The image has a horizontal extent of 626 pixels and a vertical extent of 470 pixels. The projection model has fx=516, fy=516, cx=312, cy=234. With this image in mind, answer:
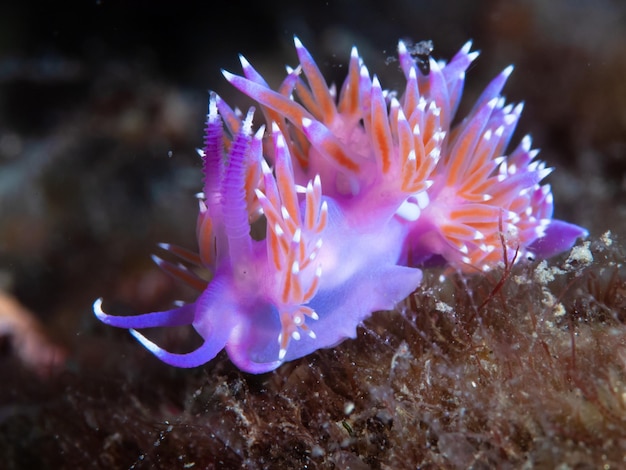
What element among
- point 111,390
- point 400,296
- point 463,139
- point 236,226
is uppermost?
point 463,139

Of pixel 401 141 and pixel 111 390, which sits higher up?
pixel 401 141

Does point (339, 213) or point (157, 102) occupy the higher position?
point (339, 213)

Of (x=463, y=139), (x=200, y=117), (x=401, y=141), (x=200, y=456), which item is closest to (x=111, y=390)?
(x=200, y=456)

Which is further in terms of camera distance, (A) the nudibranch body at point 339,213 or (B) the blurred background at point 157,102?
(B) the blurred background at point 157,102

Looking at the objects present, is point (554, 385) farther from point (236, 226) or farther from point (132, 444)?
point (132, 444)

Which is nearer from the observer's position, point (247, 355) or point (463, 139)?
point (247, 355)

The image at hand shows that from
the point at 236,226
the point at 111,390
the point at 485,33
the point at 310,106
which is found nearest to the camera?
the point at 236,226
